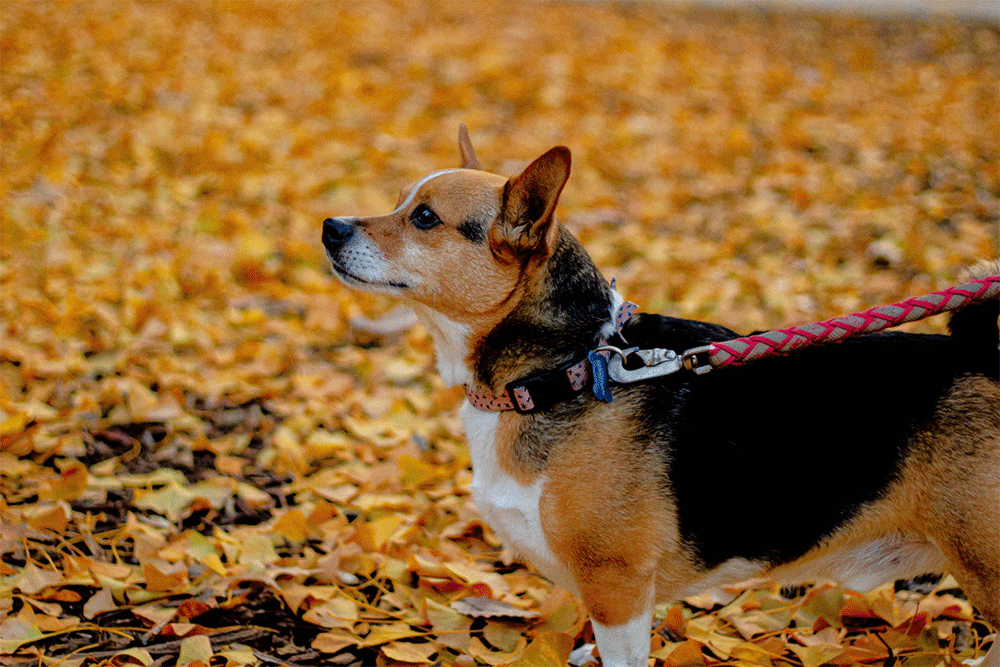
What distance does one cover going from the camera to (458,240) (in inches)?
116

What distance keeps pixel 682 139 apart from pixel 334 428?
4923mm

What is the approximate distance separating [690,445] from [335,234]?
1.39m

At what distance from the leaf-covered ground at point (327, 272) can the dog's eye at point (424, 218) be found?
4.27 feet

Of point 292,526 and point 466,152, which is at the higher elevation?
point 466,152

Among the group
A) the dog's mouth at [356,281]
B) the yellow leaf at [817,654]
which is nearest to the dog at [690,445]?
the dog's mouth at [356,281]

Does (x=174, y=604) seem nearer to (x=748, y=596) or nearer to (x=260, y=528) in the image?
(x=260, y=528)

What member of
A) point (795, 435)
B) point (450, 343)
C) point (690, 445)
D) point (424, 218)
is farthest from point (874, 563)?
point (424, 218)

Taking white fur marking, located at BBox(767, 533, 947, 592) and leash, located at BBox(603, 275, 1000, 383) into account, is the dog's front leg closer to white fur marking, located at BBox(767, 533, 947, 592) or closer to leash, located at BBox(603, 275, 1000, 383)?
white fur marking, located at BBox(767, 533, 947, 592)

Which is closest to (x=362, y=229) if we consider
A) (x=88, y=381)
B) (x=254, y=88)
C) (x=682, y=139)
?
(x=88, y=381)

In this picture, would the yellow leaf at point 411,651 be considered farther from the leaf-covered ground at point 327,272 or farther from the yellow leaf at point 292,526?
the yellow leaf at point 292,526

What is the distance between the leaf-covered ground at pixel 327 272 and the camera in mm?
3184

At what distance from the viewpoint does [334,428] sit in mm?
4465

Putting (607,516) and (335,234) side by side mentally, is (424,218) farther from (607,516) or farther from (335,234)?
(607,516)

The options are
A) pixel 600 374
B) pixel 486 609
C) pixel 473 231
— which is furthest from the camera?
pixel 486 609
